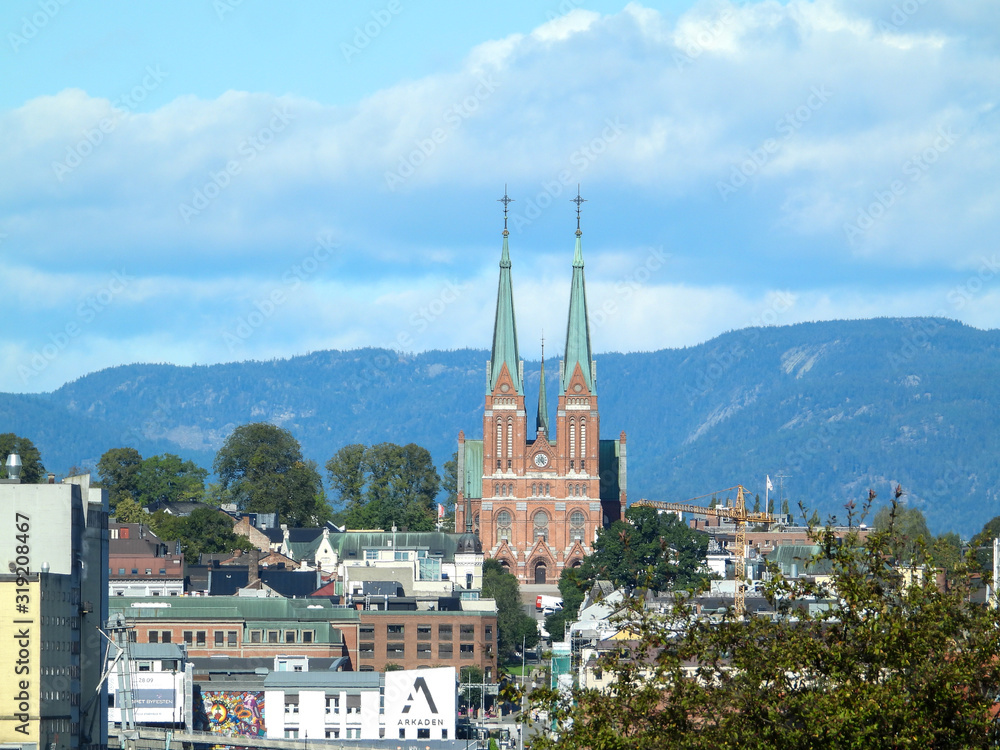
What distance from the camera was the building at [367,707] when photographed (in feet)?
401

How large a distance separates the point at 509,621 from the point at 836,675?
4841 inches

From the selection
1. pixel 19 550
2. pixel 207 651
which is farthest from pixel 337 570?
pixel 19 550

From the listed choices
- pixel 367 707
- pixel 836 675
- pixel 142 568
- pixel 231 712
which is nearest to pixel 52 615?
pixel 836 675

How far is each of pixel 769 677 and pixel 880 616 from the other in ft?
8.05

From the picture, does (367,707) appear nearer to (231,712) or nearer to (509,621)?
(231,712)

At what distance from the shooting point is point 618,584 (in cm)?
17950

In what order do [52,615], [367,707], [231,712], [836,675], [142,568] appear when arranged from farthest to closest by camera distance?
[142,568]
[231,712]
[367,707]
[52,615]
[836,675]

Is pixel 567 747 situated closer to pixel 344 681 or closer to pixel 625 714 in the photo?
pixel 625 714

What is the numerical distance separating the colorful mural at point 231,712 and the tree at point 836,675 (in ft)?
277

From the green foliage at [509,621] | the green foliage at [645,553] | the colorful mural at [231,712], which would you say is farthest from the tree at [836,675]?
the green foliage at [645,553]

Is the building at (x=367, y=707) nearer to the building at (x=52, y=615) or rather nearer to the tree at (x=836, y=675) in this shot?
the building at (x=52, y=615)

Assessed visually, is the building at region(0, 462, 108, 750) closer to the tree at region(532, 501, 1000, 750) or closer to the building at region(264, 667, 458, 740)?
the tree at region(532, 501, 1000, 750)

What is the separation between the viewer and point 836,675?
1566 inches

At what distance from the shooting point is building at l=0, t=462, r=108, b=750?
233 feet
